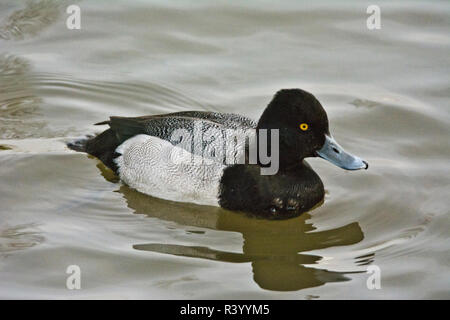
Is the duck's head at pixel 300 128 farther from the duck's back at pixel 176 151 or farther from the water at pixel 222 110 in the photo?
the water at pixel 222 110

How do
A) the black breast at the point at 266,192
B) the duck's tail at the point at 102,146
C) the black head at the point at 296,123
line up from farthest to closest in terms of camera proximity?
the duck's tail at the point at 102,146
the black breast at the point at 266,192
the black head at the point at 296,123

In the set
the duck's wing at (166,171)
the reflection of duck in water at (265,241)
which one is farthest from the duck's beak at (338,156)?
the duck's wing at (166,171)

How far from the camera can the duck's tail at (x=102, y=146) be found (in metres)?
8.19

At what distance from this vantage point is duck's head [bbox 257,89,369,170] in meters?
7.28

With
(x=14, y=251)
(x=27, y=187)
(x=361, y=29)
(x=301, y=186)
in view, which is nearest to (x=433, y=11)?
(x=361, y=29)

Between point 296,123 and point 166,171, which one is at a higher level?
point 296,123

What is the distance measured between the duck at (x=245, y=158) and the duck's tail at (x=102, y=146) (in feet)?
0.84

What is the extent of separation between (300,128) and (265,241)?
1.05m

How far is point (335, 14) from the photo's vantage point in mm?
11250

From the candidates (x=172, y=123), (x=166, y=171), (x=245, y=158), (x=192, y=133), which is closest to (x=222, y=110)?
(x=172, y=123)

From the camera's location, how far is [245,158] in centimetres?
757

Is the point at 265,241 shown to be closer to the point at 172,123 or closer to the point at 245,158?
the point at 245,158
